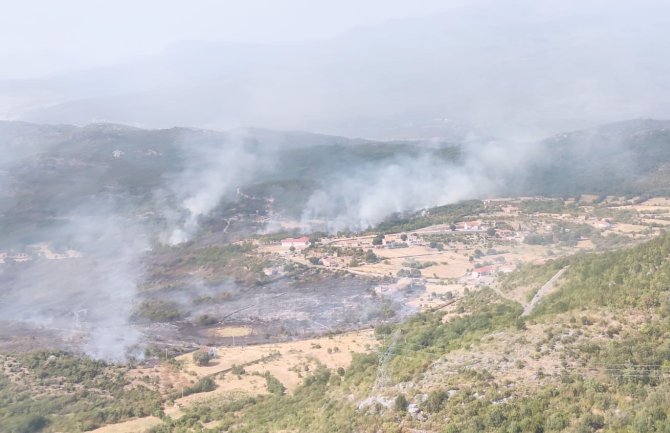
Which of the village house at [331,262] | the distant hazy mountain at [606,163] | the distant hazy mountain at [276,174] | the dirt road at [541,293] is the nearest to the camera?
the dirt road at [541,293]

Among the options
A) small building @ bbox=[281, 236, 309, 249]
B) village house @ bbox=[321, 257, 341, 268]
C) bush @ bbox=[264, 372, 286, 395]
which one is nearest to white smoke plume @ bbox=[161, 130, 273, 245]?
small building @ bbox=[281, 236, 309, 249]

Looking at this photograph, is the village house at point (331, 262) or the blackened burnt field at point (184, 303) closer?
the blackened burnt field at point (184, 303)

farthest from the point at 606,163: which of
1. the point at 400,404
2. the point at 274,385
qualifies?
the point at 400,404

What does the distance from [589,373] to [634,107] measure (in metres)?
169

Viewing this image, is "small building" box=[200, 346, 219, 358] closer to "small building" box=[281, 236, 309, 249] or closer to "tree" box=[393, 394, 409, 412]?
"tree" box=[393, 394, 409, 412]

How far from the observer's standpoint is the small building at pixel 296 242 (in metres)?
56.3

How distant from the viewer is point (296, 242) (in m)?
57.0

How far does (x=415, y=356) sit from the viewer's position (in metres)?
22.2

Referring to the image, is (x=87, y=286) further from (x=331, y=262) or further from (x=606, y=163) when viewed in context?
(x=606, y=163)

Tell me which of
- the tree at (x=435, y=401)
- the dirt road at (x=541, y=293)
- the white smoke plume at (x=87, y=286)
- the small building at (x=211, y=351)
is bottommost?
the small building at (x=211, y=351)

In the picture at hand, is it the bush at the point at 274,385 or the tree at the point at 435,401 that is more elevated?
the tree at the point at 435,401

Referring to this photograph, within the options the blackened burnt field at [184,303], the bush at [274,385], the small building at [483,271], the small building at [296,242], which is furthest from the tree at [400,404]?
the small building at [296,242]

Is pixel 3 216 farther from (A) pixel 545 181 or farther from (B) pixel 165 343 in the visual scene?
(A) pixel 545 181

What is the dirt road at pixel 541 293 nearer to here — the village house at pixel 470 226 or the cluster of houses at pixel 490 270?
the cluster of houses at pixel 490 270
